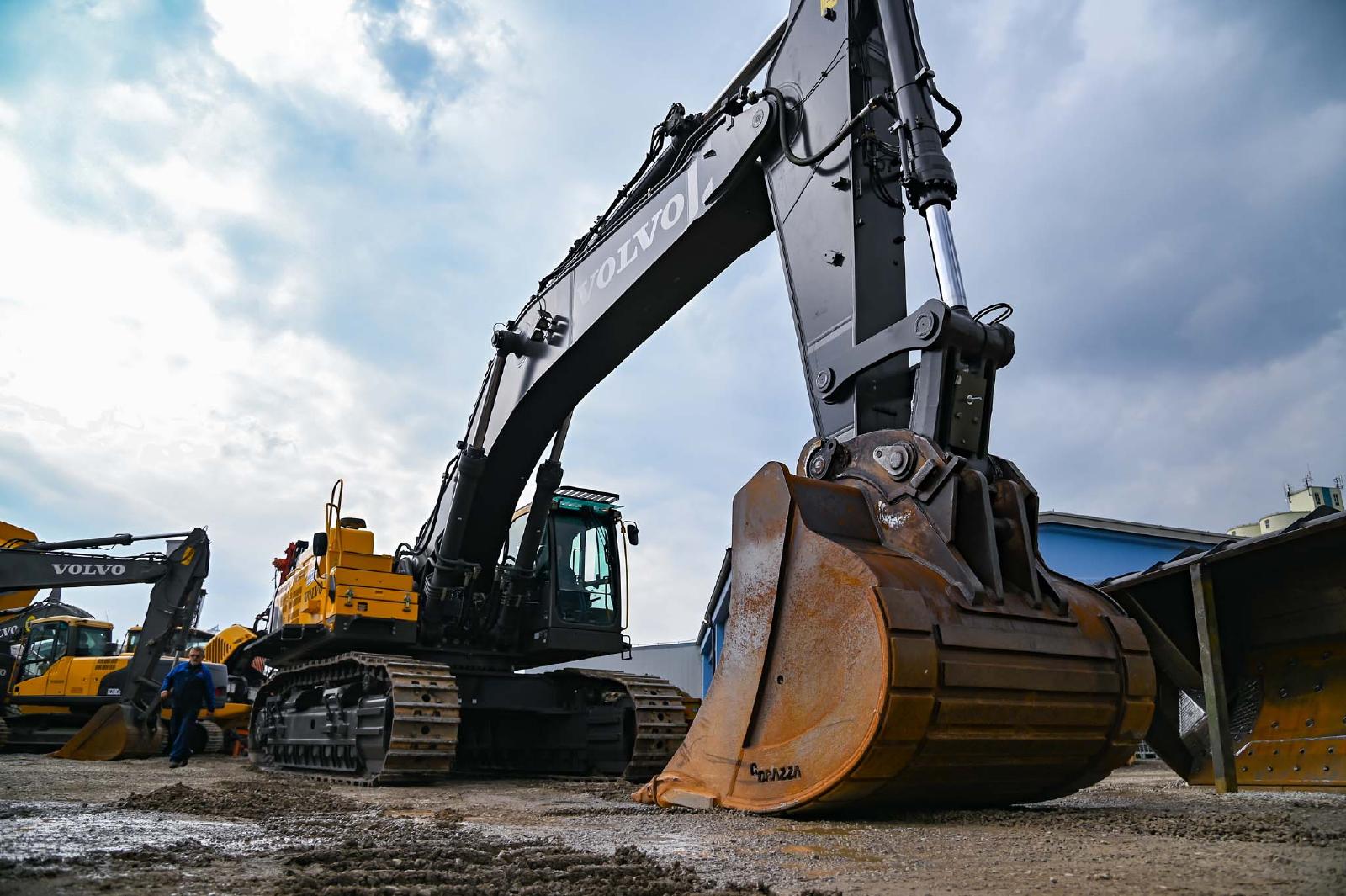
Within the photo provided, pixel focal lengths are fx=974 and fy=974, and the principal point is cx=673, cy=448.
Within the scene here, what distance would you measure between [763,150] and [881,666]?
10.5ft

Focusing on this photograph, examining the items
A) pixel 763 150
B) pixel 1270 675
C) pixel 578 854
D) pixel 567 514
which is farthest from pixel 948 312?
pixel 567 514

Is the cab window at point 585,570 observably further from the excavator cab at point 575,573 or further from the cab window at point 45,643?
the cab window at point 45,643

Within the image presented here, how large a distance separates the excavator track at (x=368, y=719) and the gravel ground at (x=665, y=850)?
85.9 inches

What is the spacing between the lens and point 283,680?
9609 mm

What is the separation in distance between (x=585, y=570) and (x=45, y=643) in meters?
Answer: 12.6

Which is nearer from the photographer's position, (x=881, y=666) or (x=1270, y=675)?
(x=881, y=666)

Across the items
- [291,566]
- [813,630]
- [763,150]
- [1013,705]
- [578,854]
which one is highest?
[763,150]

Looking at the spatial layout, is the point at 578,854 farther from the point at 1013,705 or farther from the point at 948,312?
the point at 948,312

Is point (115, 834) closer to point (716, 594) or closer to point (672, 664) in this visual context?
point (716, 594)

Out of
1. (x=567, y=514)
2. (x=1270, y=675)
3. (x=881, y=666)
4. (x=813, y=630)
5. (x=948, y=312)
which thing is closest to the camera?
(x=881, y=666)

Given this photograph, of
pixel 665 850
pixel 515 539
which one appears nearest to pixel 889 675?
pixel 665 850

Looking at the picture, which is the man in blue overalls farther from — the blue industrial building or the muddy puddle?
the blue industrial building

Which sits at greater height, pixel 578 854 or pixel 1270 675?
pixel 1270 675

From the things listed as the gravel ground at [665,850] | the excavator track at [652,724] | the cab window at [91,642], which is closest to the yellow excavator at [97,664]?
the cab window at [91,642]
